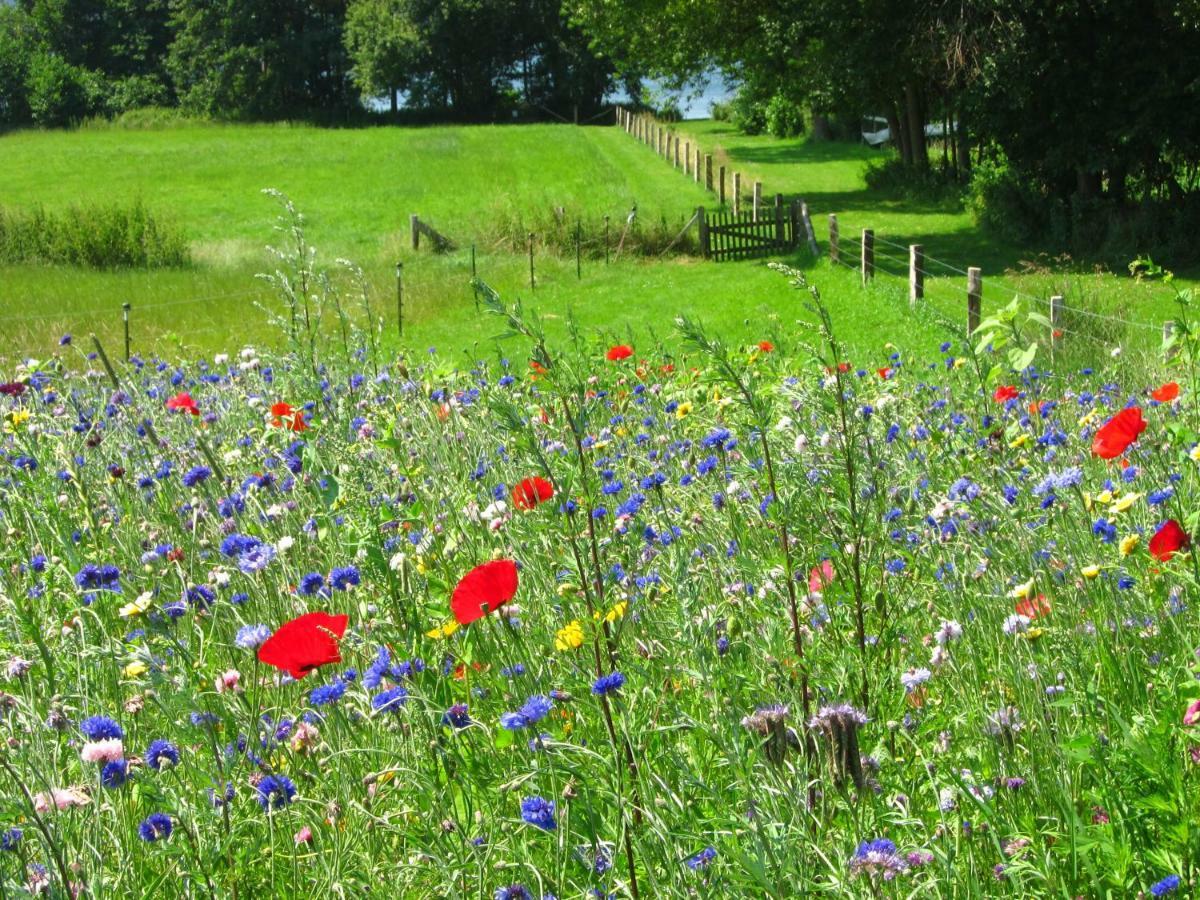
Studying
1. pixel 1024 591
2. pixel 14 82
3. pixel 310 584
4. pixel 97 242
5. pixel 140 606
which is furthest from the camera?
pixel 14 82

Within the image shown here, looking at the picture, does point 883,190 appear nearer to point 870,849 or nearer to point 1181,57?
point 1181,57

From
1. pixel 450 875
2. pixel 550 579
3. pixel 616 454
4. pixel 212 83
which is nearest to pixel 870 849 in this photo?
pixel 450 875

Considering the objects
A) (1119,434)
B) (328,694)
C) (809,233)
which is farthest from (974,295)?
(809,233)

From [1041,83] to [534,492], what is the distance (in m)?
18.1

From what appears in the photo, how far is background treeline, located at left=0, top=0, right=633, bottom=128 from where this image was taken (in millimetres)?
66812

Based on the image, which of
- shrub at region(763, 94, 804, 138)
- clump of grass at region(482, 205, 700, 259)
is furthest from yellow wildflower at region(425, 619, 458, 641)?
shrub at region(763, 94, 804, 138)

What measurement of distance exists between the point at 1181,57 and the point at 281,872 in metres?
18.0

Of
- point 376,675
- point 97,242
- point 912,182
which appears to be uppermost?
point 912,182

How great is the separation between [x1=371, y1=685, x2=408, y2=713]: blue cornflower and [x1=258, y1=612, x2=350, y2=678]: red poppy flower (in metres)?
0.10

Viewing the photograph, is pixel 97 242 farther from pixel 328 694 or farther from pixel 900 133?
pixel 328 694

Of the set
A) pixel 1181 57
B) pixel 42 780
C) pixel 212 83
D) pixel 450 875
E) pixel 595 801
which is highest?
pixel 212 83

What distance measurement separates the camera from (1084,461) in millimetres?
3506

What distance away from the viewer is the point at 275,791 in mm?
1887

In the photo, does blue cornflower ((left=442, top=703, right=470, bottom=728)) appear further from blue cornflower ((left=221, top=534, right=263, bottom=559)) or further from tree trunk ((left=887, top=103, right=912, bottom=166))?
tree trunk ((left=887, top=103, right=912, bottom=166))
